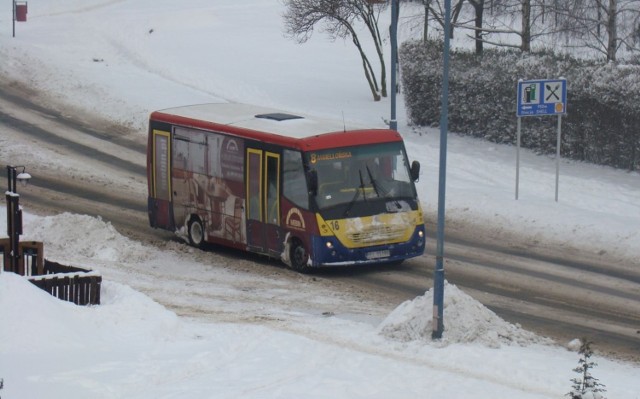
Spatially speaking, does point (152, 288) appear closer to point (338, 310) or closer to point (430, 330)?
point (338, 310)

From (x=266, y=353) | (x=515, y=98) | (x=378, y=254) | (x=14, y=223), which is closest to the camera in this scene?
(x=266, y=353)

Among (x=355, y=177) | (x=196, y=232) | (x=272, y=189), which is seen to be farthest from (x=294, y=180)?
(x=196, y=232)

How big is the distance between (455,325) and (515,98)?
17.2 meters

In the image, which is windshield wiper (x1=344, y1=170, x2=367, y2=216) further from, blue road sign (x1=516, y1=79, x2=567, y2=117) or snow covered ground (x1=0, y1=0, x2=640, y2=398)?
blue road sign (x1=516, y1=79, x2=567, y2=117)

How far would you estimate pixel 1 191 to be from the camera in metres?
29.2

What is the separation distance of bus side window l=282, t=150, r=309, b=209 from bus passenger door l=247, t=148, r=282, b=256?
0.63 ft

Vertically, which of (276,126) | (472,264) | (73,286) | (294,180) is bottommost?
(472,264)

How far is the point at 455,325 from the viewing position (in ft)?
54.9

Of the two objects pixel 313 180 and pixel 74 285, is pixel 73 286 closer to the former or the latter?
pixel 74 285

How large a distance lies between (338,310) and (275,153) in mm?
4148

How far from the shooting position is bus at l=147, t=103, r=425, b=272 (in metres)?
21.6

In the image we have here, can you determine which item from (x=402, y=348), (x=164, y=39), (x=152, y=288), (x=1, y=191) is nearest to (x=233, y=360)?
(x=402, y=348)

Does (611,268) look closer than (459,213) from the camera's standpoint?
Yes

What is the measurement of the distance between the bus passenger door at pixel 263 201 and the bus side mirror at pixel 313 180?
0.96m
